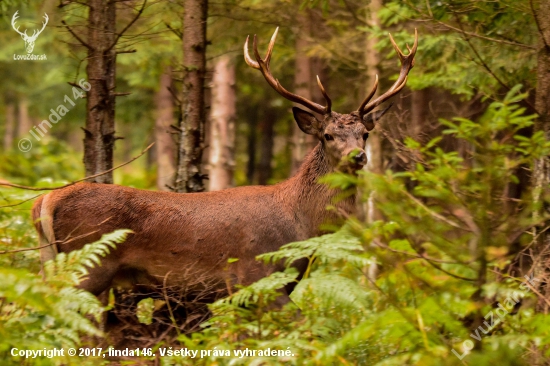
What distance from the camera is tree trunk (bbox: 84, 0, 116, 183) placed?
290 inches

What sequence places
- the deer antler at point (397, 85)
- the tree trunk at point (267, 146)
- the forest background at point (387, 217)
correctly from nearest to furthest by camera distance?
the forest background at point (387, 217), the deer antler at point (397, 85), the tree trunk at point (267, 146)

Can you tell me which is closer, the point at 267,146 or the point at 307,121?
the point at 307,121

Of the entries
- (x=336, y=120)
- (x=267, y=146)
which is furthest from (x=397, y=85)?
(x=267, y=146)

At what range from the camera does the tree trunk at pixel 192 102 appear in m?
7.80

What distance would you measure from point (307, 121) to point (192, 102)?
145 cm

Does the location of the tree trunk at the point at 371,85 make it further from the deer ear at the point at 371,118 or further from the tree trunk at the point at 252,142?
the tree trunk at the point at 252,142

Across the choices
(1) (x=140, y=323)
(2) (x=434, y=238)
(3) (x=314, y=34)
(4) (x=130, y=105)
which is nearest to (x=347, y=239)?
(2) (x=434, y=238)

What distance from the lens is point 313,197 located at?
7.04 meters

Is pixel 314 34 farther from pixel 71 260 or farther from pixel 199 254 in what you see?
pixel 71 260

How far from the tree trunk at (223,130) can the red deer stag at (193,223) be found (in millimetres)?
6747

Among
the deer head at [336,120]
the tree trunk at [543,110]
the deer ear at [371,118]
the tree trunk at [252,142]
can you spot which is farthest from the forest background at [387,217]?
the tree trunk at [252,142]

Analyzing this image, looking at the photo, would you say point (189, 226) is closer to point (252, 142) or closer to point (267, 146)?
point (267, 146)

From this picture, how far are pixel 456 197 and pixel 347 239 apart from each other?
143cm

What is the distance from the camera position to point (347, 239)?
17.6ft
